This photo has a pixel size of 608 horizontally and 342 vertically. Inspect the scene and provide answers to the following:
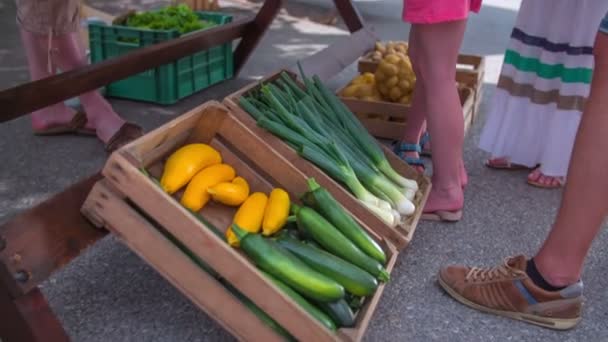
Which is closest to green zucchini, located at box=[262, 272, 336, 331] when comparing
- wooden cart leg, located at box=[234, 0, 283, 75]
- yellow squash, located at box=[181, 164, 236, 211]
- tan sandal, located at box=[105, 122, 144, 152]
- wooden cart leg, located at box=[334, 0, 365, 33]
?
yellow squash, located at box=[181, 164, 236, 211]

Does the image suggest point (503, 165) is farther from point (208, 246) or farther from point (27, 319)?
point (27, 319)

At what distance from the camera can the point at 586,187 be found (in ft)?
5.63

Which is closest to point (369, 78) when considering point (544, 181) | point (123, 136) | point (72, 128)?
point (544, 181)

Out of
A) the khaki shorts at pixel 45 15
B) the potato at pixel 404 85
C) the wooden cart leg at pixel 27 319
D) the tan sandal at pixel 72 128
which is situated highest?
the khaki shorts at pixel 45 15

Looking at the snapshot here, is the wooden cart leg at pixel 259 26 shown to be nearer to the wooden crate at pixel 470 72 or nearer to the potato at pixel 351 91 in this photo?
the wooden crate at pixel 470 72

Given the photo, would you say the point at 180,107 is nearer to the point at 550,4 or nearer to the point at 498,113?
the point at 498,113

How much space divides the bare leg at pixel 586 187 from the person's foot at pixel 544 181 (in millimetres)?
1270

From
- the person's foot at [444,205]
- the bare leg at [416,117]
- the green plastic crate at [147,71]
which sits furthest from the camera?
the green plastic crate at [147,71]

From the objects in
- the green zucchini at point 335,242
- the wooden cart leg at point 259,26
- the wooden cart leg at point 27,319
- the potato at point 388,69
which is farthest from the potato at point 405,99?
the wooden cart leg at point 27,319

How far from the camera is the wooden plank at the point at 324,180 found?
2102mm

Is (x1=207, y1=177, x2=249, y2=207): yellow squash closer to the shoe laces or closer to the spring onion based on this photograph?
the spring onion

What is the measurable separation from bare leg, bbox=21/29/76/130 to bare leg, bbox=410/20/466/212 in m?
1.83

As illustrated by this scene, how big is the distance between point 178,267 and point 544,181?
2118 mm

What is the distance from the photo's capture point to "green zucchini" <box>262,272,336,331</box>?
1570 millimetres
